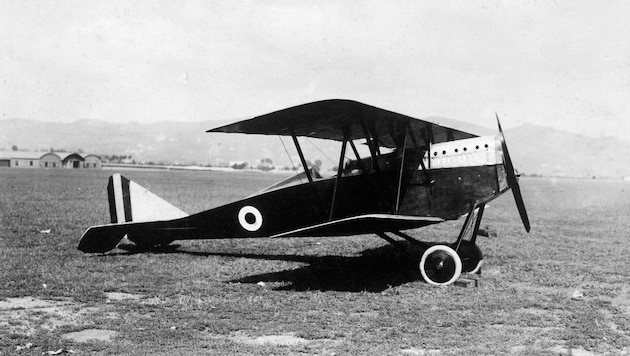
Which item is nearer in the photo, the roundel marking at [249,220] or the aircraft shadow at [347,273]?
the aircraft shadow at [347,273]

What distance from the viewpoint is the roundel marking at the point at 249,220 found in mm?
8391

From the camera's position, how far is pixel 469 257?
27.8 feet

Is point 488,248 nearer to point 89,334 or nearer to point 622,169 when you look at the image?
point 89,334

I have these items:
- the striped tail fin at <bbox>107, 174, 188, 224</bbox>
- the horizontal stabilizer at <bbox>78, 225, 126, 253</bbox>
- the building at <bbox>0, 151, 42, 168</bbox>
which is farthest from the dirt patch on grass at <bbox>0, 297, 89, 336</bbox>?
the building at <bbox>0, 151, 42, 168</bbox>

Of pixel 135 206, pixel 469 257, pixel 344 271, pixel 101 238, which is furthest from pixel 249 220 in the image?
pixel 469 257

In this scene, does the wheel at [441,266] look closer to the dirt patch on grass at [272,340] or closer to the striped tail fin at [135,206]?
the dirt patch on grass at [272,340]

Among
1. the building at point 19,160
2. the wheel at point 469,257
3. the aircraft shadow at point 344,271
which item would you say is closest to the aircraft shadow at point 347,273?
the aircraft shadow at point 344,271

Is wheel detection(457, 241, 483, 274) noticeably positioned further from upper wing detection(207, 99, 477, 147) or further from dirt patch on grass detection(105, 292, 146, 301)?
dirt patch on grass detection(105, 292, 146, 301)

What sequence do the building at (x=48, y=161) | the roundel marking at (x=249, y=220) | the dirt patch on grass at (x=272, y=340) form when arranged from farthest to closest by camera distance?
the building at (x=48, y=161) → the roundel marking at (x=249, y=220) → the dirt patch on grass at (x=272, y=340)

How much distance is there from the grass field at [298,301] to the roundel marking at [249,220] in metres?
0.72

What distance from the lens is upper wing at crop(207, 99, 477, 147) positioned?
21.6 feet

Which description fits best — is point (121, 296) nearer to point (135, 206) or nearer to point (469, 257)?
point (135, 206)

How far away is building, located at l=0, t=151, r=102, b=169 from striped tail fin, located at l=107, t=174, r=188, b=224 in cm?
9754

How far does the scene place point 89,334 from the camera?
16.7ft
